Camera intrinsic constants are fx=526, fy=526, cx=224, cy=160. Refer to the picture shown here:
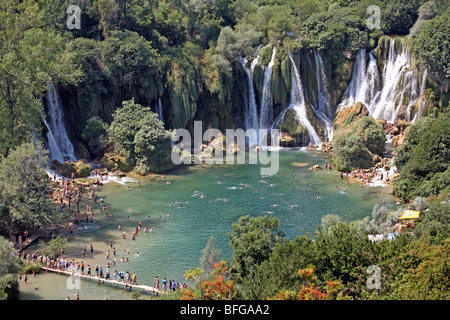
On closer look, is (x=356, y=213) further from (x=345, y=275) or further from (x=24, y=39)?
(x=24, y=39)

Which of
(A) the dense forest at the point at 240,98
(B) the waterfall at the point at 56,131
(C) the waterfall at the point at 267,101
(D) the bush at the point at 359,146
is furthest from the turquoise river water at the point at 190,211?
(C) the waterfall at the point at 267,101

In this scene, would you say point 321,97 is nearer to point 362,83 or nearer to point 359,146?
point 362,83

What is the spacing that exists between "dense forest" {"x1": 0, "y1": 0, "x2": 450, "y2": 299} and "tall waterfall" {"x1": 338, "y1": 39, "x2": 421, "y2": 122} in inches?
15.6

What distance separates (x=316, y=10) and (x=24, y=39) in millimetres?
52724

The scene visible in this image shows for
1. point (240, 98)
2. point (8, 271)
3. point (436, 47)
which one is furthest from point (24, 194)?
point (436, 47)

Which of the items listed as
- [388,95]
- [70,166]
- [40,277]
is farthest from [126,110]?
[388,95]

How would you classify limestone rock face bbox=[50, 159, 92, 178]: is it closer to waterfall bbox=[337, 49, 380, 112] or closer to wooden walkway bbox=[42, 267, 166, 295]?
wooden walkway bbox=[42, 267, 166, 295]

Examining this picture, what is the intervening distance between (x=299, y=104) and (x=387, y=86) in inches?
531

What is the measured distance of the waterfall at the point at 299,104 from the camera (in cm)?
7931

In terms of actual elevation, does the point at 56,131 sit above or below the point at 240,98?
below

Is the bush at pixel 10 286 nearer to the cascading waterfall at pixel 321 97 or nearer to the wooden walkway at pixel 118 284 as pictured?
the wooden walkway at pixel 118 284

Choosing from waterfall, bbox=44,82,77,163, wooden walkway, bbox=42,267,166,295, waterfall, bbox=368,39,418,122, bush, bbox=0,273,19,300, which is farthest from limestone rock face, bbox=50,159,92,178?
waterfall, bbox=368,39,418,122

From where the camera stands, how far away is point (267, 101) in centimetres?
8062

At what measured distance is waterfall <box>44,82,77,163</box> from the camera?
62.4 metres
